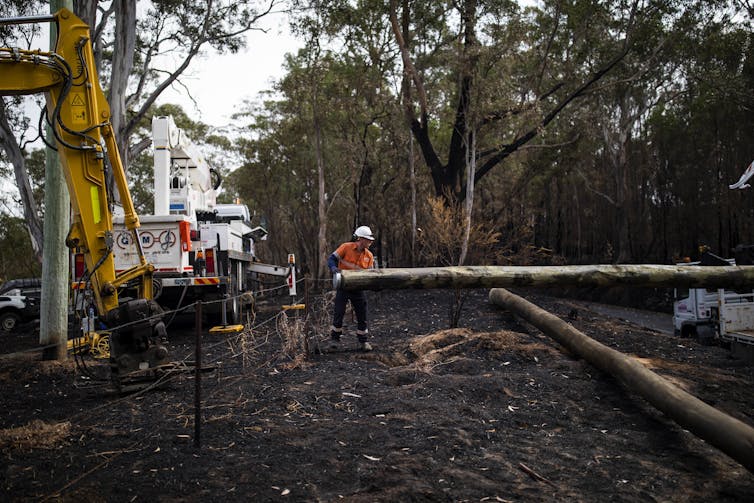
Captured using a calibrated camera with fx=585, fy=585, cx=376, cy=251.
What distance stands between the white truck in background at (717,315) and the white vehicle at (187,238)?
764 centimetres

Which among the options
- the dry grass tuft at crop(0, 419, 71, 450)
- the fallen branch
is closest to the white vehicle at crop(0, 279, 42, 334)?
the dry grass tuft at crop(0, 419, 71, 450)

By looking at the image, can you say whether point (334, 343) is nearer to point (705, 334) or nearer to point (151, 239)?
point (151, 239)

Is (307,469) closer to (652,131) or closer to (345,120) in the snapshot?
(345,120)

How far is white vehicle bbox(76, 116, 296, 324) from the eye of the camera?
966 centimetres

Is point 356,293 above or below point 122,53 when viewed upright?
below

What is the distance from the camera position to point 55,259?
8.36 metres

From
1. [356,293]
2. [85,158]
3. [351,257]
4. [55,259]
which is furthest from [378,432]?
[55,259]

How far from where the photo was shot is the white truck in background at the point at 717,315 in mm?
8839

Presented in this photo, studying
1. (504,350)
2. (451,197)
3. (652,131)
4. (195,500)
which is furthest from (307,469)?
(652,131)

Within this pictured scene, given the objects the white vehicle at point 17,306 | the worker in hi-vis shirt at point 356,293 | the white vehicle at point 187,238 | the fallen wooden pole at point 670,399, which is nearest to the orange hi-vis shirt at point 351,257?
the worker in hi-vis shirt at point 356,293

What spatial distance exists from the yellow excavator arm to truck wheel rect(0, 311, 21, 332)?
12.8 meters

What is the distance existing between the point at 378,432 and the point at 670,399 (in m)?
2.42

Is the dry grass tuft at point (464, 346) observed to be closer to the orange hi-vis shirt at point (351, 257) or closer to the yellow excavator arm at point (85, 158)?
the orange hi-vis shirt at point (351, 257)

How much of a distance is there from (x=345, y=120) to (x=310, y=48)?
3879 mm
